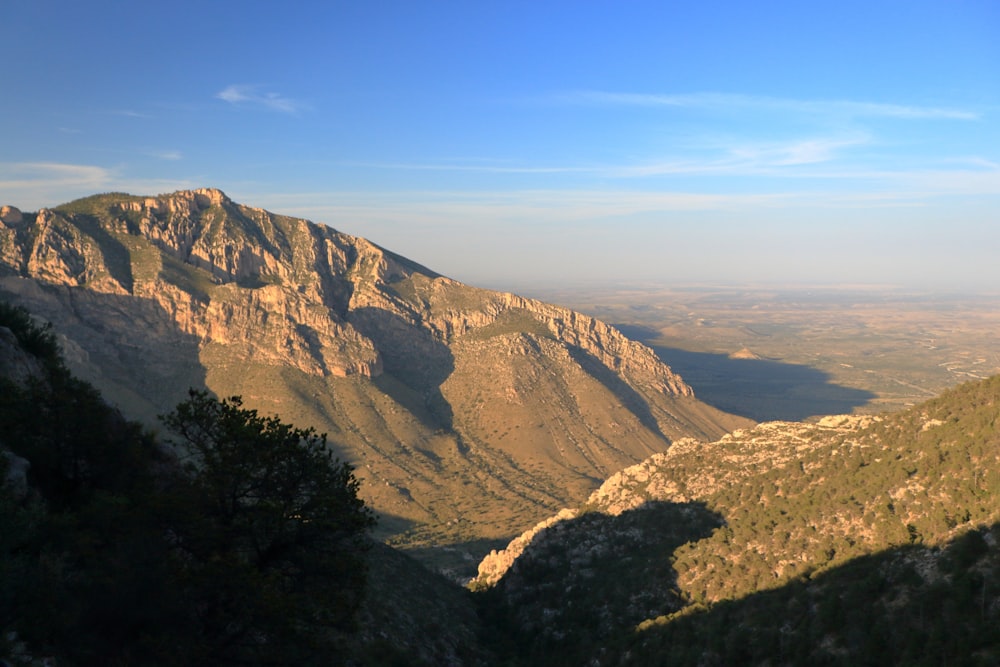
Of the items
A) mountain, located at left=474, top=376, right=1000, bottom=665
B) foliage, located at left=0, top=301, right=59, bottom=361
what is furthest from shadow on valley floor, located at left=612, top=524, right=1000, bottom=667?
foliage, located at left=0, top=301, right=59, bottom=361

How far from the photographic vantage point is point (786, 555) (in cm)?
4534

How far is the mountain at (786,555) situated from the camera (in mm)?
29641

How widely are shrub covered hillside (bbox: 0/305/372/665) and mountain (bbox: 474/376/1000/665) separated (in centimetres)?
2453

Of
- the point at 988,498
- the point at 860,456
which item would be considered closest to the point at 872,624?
the point at 988,498

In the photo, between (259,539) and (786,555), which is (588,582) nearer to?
(786,555)

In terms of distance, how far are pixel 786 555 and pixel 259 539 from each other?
130ft

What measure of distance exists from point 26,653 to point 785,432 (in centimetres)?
7394

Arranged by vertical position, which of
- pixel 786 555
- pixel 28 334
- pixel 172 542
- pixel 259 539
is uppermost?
pixel 28 334

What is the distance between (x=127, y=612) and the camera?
20.8 metres

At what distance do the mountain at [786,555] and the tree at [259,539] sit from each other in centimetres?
2370

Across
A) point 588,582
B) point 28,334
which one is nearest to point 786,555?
point 588,582

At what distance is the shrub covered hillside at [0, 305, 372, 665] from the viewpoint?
19.9m

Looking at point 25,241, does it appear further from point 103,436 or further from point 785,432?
point 785,432

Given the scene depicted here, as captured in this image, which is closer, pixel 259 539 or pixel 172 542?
pixel 172 542
